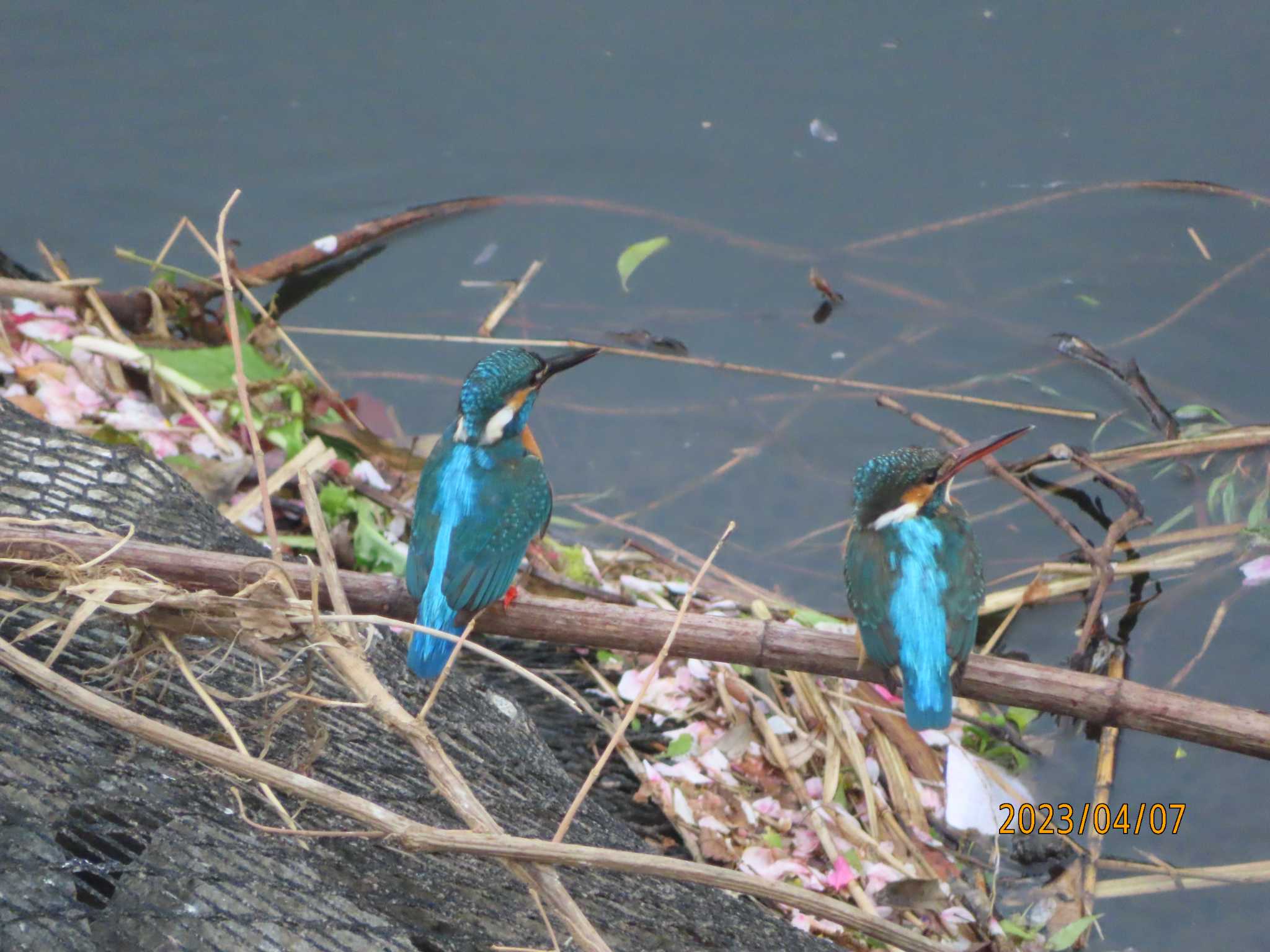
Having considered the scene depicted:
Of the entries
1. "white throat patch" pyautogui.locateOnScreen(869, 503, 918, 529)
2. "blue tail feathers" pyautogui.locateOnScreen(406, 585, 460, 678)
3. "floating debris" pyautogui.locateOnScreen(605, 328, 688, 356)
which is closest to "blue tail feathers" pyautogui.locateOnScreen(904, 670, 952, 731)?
"white throat patch" pyautogui.locateOnScreen(869, 503, 918, 529)

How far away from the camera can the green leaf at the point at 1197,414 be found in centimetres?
431

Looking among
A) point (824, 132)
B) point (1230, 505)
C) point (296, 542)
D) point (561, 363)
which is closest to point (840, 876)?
point (561, 363)

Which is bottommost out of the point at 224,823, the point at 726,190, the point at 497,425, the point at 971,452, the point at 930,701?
the point at 224,823

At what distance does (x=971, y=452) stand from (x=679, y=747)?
1.21 meters

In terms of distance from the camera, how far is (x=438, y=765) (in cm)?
160

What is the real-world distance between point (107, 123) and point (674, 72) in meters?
2.48

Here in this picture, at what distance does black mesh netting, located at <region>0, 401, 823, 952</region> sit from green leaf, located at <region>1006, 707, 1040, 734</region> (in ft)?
4.56

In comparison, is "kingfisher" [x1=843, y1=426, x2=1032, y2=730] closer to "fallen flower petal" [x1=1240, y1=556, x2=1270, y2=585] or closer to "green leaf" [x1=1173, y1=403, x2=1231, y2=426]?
"fallen flower petal" [x1=1240, y1=556, x2=1270, y2=585]

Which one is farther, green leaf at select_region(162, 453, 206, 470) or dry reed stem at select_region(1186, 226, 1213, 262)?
dry reed stem at select_region(1186, 226, 1213, 262)

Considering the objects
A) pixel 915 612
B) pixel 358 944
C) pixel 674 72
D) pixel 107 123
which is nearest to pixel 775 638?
pixel 915 612

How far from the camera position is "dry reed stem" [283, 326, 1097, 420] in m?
4.50

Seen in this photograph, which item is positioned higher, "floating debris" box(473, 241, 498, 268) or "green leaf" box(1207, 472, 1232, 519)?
"green leaf" box(1207, 472, 1232, 519)

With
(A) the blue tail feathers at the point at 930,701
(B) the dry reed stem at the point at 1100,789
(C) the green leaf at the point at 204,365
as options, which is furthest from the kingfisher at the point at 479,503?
(B) the dry reed stem at the point at 1100,789

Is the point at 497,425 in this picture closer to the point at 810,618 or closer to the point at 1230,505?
the point at 810,618
